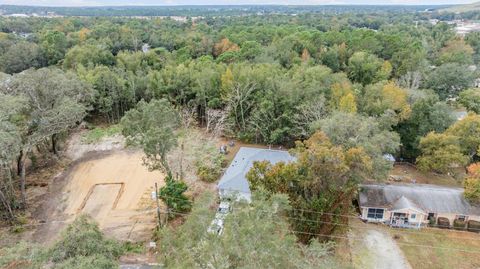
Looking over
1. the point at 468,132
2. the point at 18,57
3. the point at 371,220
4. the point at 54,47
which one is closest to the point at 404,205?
the point at 371,220

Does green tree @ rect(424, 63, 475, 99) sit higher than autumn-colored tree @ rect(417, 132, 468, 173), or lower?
higher

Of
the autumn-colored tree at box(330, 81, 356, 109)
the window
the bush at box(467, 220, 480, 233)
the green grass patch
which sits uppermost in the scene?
the autumn-colored tree at box(330, 81, 356, 109)

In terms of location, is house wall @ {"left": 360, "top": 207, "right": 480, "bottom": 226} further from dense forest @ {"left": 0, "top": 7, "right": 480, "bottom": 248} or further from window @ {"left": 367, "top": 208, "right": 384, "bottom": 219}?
dense forest @ {"left": 0, "top": 7, "right": 480, "bottom": 248}

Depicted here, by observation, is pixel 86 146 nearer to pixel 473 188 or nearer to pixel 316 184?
pixel 316 184

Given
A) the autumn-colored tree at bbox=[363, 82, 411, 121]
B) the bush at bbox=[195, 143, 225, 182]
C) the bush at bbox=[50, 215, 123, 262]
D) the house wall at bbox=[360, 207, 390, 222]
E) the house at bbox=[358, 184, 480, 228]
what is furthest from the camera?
the autumn-colored tree at bbox=[363, 82, 411, 121]

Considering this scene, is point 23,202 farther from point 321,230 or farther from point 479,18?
point 479,18

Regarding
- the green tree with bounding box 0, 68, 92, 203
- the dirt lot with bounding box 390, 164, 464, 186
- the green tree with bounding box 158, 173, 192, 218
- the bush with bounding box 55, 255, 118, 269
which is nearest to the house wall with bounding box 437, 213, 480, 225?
Result: the dirt lot with bounding box 390, 164, 464, 186

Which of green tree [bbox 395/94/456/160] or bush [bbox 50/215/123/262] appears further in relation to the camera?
green tree [bbox 395/94/456/160]


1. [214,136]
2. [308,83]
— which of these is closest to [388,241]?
[308,83]
